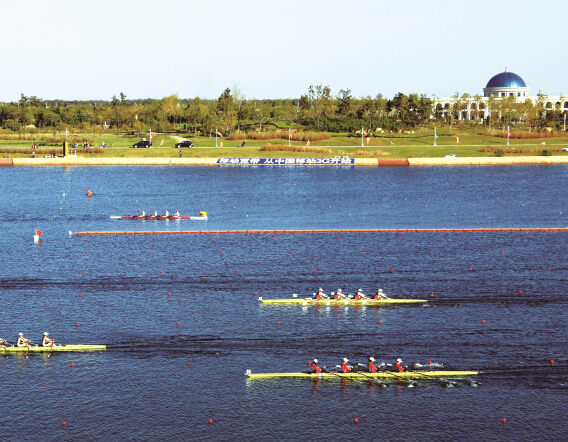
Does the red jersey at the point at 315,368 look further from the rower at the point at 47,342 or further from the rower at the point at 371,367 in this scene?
the rower at the point at 47,342

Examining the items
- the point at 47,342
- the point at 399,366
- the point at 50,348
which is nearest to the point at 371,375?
the point at 399,366

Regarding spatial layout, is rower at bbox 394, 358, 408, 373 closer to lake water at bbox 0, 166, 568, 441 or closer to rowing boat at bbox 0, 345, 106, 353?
lake water at bbox 0, 166, 568, 441

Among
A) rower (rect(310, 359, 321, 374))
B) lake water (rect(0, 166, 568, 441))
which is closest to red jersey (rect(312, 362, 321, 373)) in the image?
rower (rect(310, 359, 321, 374))

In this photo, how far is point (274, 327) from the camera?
60094mm

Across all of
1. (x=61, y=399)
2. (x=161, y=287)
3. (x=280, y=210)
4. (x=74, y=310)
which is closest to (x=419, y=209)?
(x=280, y=210)

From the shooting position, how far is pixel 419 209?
418 feet

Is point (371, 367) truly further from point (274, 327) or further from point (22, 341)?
point (22, 341)

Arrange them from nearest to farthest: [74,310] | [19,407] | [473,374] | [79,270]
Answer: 1. [19,407]
2. [473,374]
3. [74,310]
4. [79,270]

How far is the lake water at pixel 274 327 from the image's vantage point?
147 feet

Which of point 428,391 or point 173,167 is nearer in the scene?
point 428,391

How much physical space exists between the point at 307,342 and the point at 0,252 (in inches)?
1963

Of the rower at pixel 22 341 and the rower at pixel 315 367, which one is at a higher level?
the rower at pixel 22 341

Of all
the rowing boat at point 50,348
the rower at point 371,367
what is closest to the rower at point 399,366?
the rower at point 371,367

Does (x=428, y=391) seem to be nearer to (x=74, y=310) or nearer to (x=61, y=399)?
(x=61, y=399)
